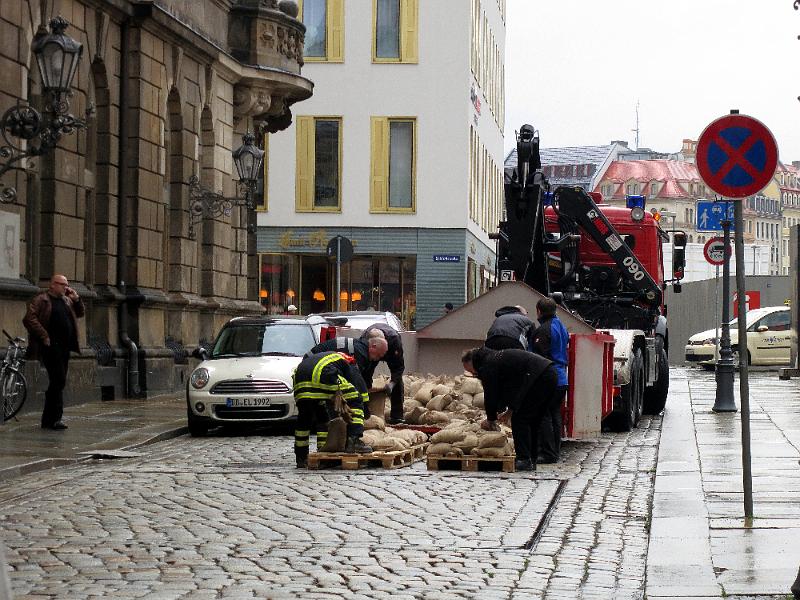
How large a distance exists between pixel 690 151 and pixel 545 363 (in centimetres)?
18394

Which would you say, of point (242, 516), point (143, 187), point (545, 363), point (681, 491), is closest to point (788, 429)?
point (545, 363)

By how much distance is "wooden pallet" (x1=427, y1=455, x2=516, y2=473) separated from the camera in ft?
51.8

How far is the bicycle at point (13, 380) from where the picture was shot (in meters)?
20.9

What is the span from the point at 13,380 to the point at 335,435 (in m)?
6.56

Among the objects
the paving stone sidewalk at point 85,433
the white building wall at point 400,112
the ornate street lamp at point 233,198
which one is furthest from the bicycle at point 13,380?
the white building wall at point 400,112

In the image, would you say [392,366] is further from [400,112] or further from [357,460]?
[400,112]

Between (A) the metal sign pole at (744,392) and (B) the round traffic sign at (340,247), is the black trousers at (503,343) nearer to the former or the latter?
(A) the metal sign pole at (744,392)

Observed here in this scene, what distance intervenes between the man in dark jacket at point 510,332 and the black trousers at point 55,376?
17.6ft

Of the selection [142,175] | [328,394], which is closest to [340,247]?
[142,175]

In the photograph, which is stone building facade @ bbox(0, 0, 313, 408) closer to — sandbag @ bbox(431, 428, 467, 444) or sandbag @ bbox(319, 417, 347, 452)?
sandbag @ bbox(319, 417, 347, 452)

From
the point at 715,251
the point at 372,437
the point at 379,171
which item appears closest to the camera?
the point at 372,437

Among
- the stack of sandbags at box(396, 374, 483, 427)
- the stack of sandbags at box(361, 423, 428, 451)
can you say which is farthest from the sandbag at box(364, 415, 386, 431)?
the stack of sandbags at box(396, 374, 483, 427)

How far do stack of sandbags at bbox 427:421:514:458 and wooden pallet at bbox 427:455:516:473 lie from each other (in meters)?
0.04

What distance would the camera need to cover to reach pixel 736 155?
12.2 metres
